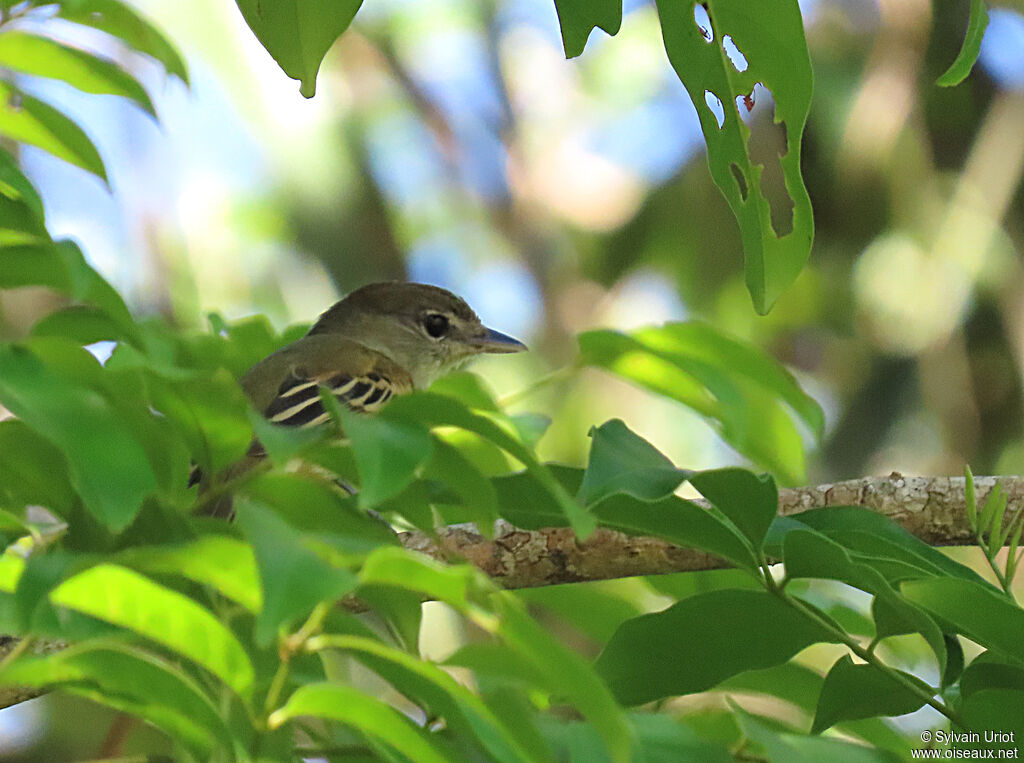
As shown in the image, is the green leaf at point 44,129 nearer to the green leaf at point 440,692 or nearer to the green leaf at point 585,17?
the green leaf at point 585,17

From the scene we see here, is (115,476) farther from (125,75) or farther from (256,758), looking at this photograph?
(125,75)

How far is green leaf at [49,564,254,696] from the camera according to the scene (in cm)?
112

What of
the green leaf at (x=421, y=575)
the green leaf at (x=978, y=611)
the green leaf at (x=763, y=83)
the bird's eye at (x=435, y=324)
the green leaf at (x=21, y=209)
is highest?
the bird's eye at (x=435, y=324)

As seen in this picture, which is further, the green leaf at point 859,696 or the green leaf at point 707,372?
the green leaf at point 707,372

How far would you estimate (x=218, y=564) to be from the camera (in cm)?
115

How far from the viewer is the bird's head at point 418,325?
16.9ft

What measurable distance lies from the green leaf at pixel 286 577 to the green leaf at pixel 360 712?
119 millimetres

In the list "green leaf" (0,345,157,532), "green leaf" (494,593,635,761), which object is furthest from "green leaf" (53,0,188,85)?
"green leaf" (494,593,635,761)

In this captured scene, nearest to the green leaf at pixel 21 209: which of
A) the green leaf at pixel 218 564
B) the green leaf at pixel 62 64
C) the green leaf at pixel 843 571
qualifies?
the green leaf at pixel 62 64

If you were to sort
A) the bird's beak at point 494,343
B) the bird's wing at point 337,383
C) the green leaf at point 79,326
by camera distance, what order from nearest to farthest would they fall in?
the green leaf at point 79,326
the bird's wing at point 337,383
the bird's beak at point 494,343

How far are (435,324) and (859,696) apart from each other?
371 centimetres

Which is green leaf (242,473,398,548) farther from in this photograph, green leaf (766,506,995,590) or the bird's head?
the bird's head

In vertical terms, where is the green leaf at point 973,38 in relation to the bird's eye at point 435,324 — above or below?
below

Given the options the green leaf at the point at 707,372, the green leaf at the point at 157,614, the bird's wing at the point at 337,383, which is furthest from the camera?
the bird's wing at the point at 337,383
